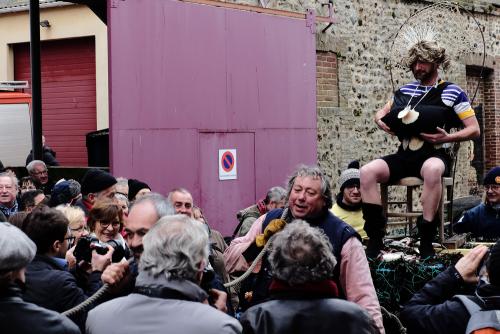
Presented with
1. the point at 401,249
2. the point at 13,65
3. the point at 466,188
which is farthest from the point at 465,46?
the point at 13,65

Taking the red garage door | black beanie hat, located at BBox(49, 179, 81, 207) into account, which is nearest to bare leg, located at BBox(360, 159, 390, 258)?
black beanie hat, located at BBox(49, 179, 81, 207)

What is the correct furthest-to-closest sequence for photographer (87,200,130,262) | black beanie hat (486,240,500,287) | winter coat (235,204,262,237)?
winter coat (235,204,262,237) → photographer (87,200,130,262) → black beanie hat (486,240,500,287)

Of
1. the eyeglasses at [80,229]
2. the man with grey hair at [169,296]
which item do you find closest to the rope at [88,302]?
the man with grey hair at [169,296]

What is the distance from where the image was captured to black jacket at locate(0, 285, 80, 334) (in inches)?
132

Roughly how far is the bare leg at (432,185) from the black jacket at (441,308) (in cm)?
247

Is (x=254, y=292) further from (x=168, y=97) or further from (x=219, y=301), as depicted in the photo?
(x=168, y=97)

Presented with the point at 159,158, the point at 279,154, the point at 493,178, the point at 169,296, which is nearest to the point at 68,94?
the point at 279,154

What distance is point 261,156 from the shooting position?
1221 cm

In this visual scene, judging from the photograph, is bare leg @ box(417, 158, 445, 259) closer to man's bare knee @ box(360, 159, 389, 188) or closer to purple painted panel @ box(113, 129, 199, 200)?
man's bare knee @ box(360, 159, 389, 188)

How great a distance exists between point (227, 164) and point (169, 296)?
328 inches

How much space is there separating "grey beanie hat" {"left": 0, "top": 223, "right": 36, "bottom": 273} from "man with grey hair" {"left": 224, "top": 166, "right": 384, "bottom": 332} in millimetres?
1712

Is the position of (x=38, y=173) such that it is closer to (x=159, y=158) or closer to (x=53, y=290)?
(x=159, y=158)

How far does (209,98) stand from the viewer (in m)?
11.4

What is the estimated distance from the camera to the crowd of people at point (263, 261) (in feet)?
11.2
